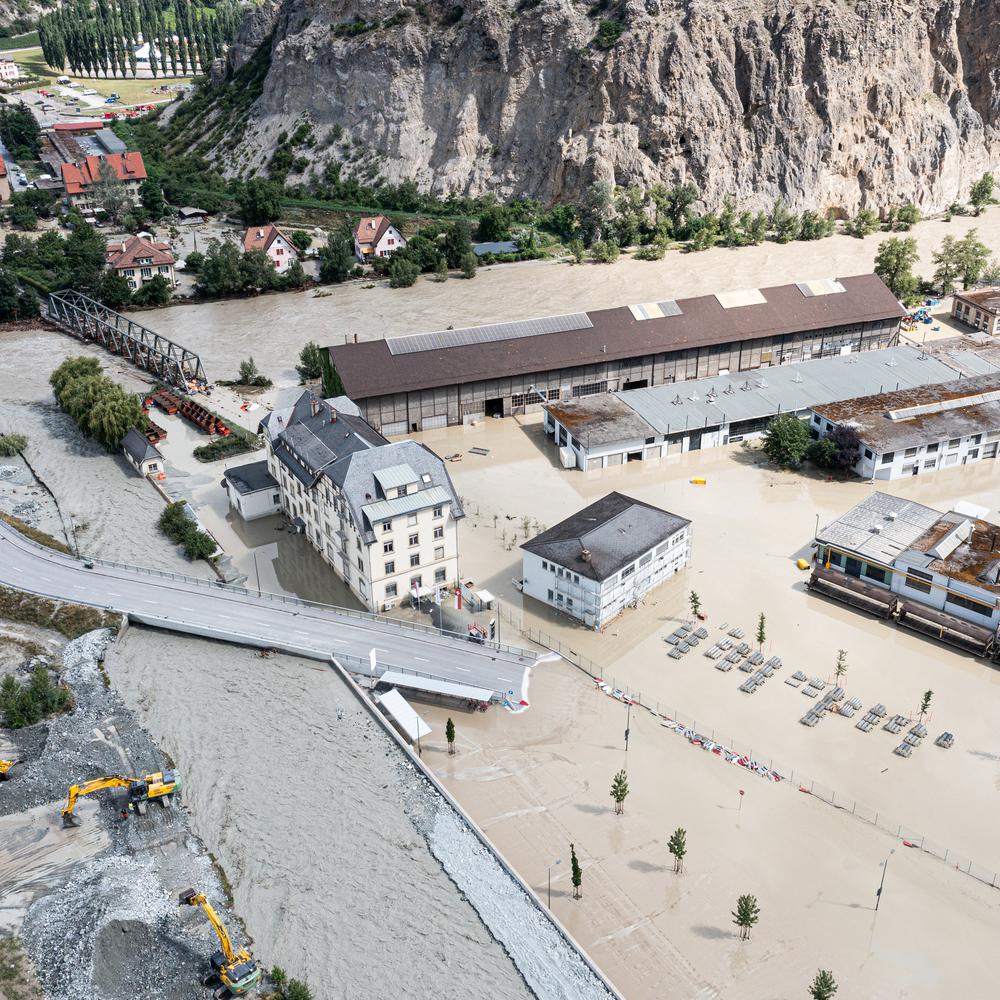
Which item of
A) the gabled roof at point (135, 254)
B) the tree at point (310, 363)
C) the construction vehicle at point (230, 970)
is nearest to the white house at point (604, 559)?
the construction vehicle at point (230, 970)

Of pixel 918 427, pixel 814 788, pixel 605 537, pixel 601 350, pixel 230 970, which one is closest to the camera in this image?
pixel 230 970

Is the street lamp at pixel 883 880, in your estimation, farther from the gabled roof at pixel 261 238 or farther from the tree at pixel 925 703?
the gabled roof at pixel 261 238

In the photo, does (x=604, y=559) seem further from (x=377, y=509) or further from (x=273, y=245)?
(x=273, y=245)

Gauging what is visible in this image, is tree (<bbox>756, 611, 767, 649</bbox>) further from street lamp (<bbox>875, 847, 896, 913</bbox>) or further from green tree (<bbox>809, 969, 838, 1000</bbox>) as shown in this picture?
green tree (<bbox>809, 969, 838, 1000</bbox>)

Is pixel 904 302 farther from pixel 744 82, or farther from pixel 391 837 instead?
pixel 391 837

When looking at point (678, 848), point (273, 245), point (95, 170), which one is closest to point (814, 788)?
point (678, 848)

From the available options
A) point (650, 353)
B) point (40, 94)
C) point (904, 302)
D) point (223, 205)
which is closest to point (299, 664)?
point (650, 353)

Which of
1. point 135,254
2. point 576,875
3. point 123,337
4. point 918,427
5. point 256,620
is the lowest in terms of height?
point 576,875
